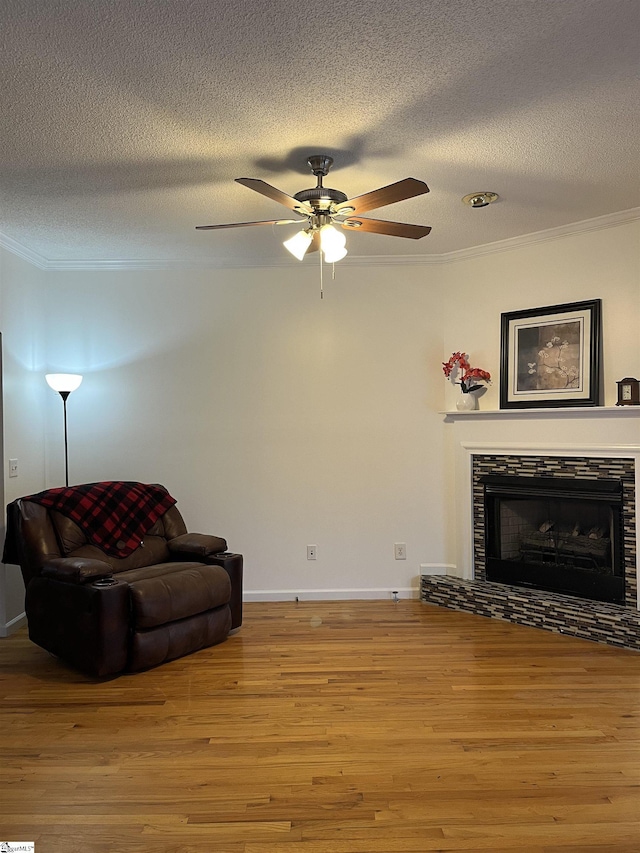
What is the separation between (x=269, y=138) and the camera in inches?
121

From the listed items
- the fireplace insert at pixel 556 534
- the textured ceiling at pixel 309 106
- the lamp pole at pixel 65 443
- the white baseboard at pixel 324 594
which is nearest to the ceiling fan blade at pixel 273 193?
the textured ceiling at pixel 309 106

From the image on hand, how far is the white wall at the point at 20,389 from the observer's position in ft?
14.6

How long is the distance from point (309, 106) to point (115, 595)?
2.58m

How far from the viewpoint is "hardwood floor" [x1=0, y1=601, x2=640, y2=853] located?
2.23 metres

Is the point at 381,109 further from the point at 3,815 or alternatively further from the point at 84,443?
the point at 84,443

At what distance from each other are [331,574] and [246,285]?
2.32m

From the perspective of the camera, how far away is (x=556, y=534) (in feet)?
15.4

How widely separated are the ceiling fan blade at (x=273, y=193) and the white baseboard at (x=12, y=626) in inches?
127

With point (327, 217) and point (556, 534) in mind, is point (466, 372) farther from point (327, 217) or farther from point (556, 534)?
point (327, 217)

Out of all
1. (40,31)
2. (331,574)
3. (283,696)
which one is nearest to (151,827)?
(283,696)

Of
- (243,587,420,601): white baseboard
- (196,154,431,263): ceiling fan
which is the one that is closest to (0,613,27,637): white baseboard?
(243,587,420,601): white baseboard

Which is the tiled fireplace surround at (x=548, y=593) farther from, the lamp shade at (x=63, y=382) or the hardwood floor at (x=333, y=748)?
the lamp shade at (x=63, y=382)

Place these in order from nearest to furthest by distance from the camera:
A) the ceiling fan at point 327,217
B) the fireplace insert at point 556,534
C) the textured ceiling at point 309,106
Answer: the textured ceiling at point 309,106 < the ceiling fan at point 327,217 < the fireplace insert at point 556,534

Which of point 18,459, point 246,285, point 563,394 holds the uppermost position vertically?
point 246,285
